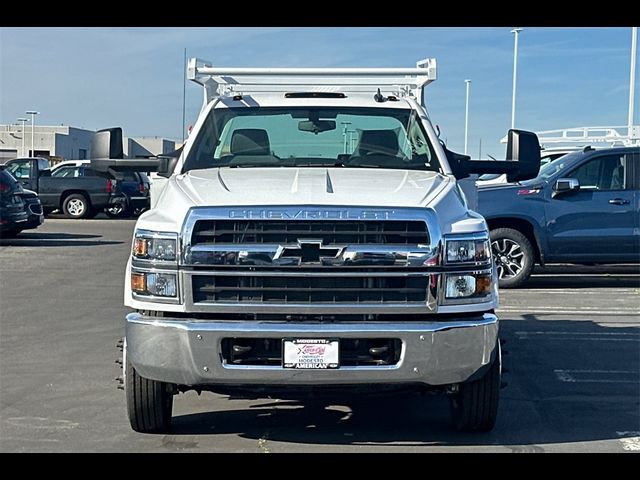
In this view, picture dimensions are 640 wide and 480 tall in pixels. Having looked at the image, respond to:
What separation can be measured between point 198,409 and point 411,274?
6.95ft

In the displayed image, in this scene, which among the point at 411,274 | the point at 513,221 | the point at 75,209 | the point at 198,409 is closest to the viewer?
the point at 411,274

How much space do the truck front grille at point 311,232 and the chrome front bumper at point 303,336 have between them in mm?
457

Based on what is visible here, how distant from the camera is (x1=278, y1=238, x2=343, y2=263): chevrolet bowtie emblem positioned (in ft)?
16.8

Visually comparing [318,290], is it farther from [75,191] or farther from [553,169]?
[75,191]

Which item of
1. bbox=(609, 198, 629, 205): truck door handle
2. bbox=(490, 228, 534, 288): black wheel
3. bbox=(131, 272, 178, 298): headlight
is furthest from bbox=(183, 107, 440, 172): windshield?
bbox=(609, 198, 629, 205): truck door handle

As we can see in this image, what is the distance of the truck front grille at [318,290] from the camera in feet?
16.8

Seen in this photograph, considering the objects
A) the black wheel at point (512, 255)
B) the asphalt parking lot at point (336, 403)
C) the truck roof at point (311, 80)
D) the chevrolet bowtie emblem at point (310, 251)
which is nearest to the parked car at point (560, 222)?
the black wheel at point (512, 255)

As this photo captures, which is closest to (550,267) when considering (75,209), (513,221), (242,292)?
(513,221)

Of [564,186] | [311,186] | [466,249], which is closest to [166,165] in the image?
[311,186]

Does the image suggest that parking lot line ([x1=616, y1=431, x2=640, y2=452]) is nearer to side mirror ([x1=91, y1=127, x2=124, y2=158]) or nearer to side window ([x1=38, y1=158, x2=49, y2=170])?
side mirror ([x1=91, y1=127, x2=124, y2=158])

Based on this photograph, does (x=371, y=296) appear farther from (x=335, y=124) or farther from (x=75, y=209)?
(x=75, y=209)

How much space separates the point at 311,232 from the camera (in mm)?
5129
